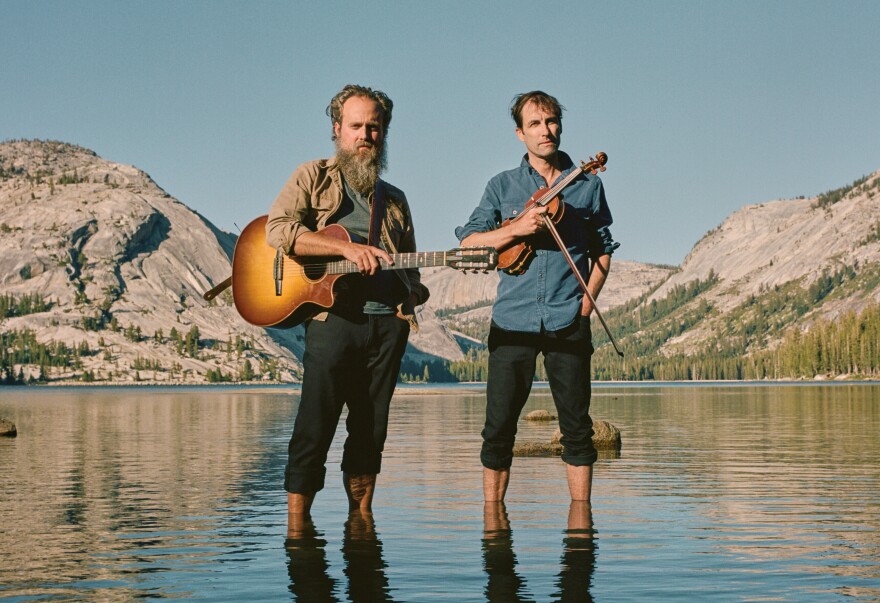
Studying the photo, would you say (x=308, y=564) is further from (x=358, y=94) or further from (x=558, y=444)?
(x=558, y=444)

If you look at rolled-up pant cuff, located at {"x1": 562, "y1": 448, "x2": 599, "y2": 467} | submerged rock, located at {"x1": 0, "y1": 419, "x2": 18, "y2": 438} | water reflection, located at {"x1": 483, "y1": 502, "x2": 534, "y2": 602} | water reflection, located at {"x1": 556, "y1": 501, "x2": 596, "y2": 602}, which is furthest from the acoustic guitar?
submerged rock, located at {"x1": 0, "y1": 419, "x2": 18, "y2": 438}

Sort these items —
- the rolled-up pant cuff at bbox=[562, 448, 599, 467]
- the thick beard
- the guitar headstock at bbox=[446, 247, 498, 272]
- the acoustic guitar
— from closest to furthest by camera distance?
the guitar headstock at bbox=[446, 247, 498, 272], the acoustic guitar, the thick beard, the rolled-up pant cuff at bbox=[562, 448, 599, 467]

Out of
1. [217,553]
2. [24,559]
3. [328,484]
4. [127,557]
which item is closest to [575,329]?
[217,553]

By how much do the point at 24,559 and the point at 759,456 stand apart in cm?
1792

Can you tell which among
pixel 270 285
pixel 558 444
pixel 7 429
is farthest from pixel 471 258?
pixel 7 429

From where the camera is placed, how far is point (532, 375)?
11547mm

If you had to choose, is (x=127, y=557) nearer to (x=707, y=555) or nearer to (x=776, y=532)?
(x=707, y=555)

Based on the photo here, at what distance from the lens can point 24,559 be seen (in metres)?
10.5

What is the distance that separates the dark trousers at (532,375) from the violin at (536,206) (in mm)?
677

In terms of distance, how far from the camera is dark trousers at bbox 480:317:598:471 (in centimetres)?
1142

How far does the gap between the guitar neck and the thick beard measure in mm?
917

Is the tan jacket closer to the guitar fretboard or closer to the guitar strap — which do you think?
the guitar strap

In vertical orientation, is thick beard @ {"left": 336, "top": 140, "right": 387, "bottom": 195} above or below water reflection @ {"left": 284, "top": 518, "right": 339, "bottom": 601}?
above

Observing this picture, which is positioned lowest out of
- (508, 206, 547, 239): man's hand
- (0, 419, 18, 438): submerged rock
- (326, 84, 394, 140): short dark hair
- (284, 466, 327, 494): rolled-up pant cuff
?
(0, 419, 18, 438): submerged rock
